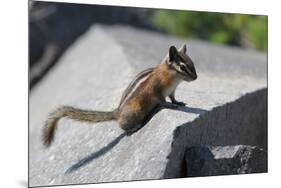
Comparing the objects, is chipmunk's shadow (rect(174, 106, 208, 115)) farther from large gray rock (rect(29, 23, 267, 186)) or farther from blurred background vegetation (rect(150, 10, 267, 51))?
blurred background vegetation (rect(150, 10, 267, 51))

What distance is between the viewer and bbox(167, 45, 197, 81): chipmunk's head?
11.8 ft

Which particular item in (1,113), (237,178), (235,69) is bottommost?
(237,178)

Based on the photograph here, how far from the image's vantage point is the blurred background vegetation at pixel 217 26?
10.6m

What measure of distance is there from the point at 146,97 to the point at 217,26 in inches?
294

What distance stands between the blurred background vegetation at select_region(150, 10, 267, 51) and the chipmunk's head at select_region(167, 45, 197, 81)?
640 cm

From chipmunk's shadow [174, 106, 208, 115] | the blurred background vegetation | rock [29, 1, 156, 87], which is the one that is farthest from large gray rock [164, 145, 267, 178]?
rock [29, 1, 156, 87]

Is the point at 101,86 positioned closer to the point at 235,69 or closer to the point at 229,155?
the point at 235,69

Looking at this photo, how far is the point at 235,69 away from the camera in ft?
22.4

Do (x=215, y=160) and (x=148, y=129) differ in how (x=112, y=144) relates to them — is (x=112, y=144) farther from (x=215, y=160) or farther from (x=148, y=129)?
(x=215, y=160)

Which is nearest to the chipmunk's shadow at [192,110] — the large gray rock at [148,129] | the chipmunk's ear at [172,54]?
the large gray rock at [148,129]

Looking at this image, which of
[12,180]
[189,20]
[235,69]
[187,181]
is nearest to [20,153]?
[12,180]

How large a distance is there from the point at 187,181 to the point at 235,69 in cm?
318

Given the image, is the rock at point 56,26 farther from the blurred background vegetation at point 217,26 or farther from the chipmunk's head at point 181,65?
the chipmunk's head at point 181,65

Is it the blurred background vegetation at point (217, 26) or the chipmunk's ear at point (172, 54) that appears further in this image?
the blurred background vegetation at point (217, 26)
